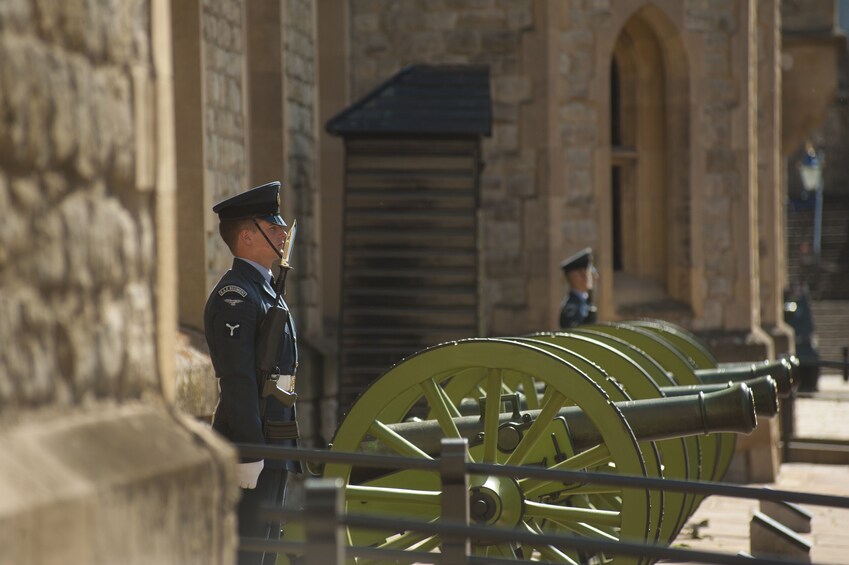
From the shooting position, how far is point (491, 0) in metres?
9.91

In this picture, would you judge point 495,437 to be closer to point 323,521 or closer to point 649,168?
point 323,521

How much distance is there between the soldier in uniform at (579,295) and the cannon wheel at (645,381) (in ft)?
6.57

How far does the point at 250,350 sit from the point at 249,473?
1.10 ft

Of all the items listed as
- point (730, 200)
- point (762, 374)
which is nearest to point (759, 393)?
point (762, 374)

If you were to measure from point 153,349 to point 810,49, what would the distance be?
1486 centimetres

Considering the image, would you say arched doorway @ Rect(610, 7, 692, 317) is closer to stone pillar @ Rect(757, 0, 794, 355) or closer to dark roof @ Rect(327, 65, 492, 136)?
dark roof @ Rect(327, 65, 492, 136)

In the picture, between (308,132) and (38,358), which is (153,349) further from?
(308,132)

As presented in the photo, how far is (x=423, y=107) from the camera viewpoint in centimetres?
915

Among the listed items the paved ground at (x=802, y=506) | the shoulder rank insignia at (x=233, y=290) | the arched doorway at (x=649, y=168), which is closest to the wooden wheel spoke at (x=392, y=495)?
the shoulder rank insignia at (x=233, y=290)

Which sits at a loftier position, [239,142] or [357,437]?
[239,142]

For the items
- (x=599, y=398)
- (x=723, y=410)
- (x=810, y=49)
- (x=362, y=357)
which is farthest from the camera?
(x=810, y=49)

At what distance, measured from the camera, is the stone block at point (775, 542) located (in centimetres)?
671

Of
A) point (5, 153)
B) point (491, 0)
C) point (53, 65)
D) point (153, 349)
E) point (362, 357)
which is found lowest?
point (362, 357)

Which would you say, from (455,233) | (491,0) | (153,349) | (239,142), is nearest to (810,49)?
(491,0)
